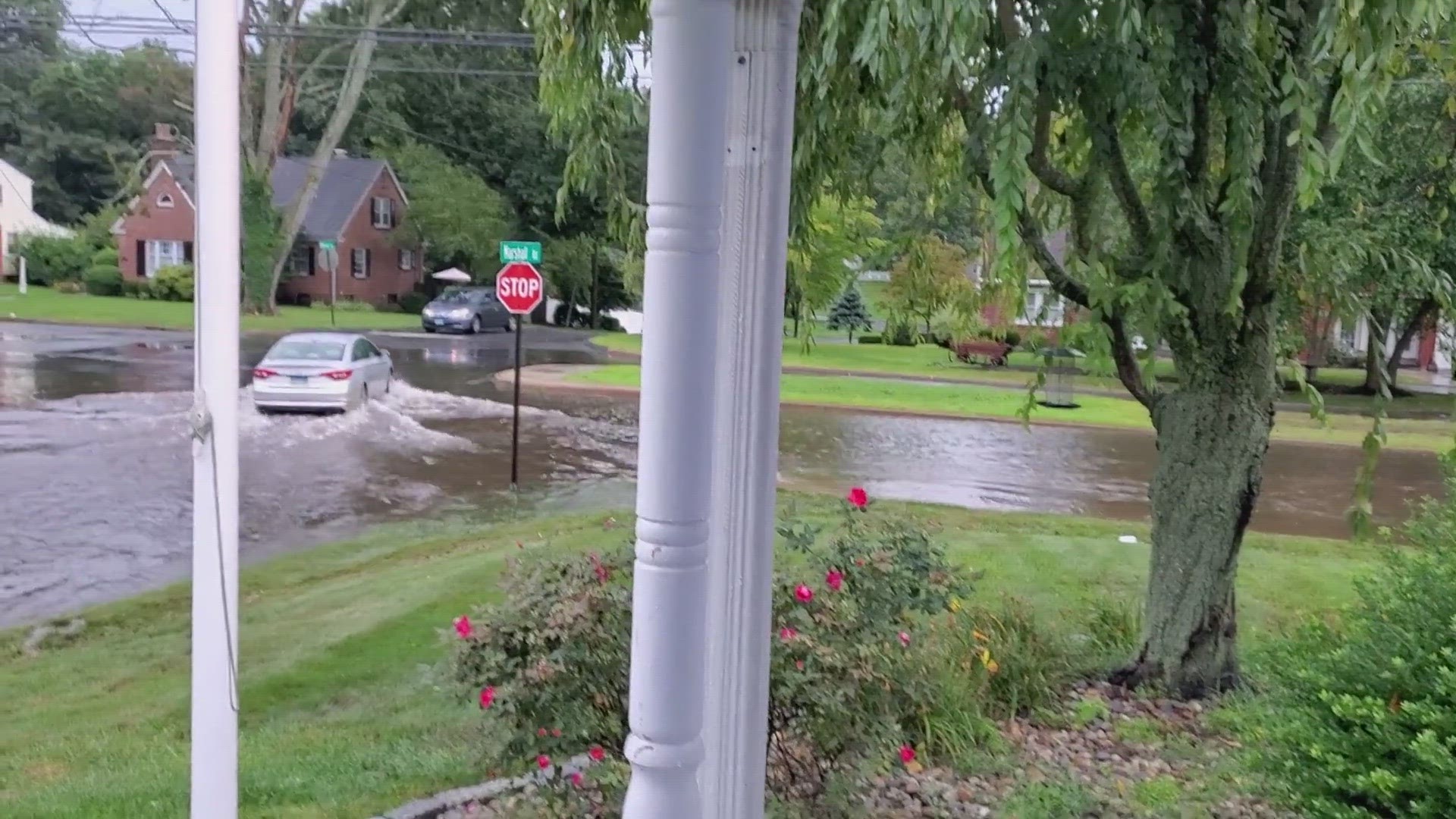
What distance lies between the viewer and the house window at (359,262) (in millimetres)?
6312

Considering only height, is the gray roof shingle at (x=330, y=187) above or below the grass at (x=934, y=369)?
above

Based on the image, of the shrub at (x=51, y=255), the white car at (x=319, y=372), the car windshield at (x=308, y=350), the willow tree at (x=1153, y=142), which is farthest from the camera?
the white car at (x=319, y=372)

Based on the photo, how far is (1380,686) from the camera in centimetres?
264

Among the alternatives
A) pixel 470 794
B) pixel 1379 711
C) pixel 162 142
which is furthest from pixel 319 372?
pixel 1379 711

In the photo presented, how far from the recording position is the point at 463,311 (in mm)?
8883

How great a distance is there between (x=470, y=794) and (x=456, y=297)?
18.9 ft

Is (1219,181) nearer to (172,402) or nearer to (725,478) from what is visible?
(725,478)

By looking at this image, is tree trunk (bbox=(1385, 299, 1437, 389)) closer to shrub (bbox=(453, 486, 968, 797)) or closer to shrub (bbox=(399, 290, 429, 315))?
shrub (bbox=(453, 486, 968, 797))

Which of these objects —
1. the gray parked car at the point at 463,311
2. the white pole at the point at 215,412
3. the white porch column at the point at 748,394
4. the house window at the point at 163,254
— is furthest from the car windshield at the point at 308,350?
the white porch column at the point at 748,394

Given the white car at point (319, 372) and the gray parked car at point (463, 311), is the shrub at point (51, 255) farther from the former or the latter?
the gray parked car at point (463, 311)

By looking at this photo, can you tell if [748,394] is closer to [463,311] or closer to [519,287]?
[519,287]

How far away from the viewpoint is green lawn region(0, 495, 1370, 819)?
349 centimetres

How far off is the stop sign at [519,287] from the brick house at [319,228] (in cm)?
55

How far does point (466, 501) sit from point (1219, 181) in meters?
5.68
